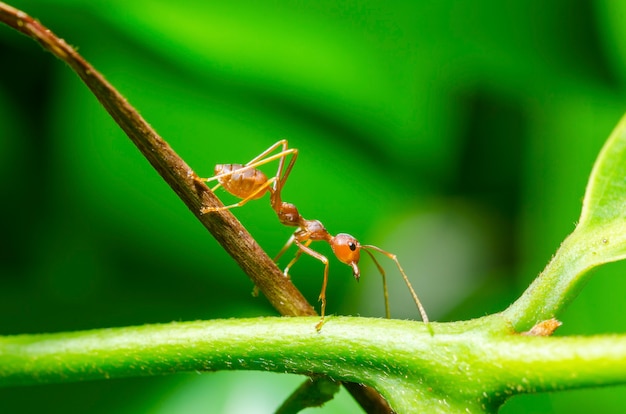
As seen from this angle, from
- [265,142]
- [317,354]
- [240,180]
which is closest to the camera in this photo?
[317,354]

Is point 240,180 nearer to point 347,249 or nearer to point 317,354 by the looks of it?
point 347,249

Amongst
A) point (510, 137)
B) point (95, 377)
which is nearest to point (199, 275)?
point (95, 377)

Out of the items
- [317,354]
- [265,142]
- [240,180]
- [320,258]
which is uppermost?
[265,142]

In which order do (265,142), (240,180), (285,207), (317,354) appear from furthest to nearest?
(265,142)
(285,207)
(240,180)
(317,354)

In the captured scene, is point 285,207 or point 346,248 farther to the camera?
point 285,207

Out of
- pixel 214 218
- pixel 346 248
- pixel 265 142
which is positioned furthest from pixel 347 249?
pixel 214 218

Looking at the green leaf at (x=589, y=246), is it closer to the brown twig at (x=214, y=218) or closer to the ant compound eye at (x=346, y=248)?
the brown twig at (x=214, y=218)

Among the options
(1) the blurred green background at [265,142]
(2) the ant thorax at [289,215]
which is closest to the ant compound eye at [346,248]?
(2) the ant thorax at [289,215]
